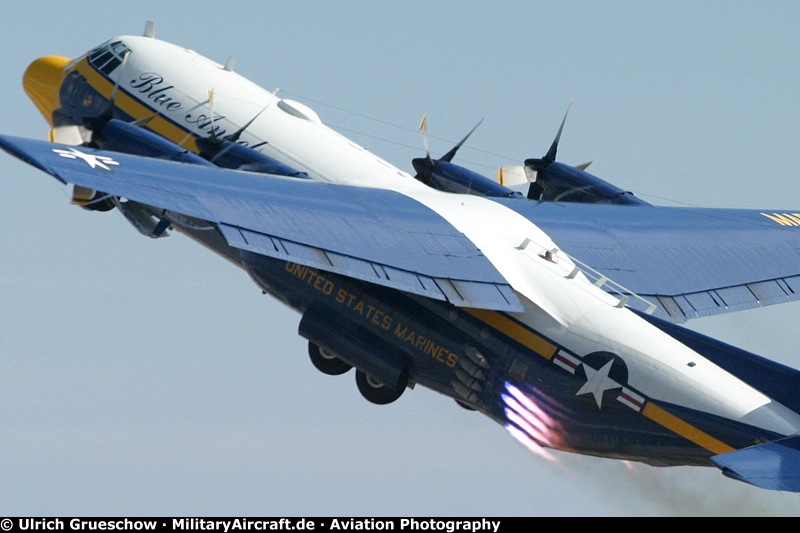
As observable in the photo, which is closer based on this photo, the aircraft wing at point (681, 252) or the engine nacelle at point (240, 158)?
the aircraft wing at point (681, 252)

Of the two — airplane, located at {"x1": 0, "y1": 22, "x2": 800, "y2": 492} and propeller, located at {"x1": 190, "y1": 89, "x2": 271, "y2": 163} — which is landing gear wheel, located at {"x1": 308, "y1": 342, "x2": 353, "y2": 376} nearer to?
airplane, located at {"x1": 0, "y1": 22, "x2": 800, "y2": 492}

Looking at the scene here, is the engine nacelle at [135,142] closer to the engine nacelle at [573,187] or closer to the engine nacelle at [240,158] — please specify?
the engine nacelle at [240,158]

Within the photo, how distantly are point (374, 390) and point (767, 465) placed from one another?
9.86m

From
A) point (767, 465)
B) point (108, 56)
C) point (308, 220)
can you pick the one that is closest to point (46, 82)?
point (108, 56)

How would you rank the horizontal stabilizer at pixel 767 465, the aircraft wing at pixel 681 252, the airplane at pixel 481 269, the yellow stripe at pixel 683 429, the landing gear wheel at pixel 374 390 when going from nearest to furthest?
the horizontal stabilizer at pixel 767 465, the yellow stripe at pixel 683 429, the airplane at pixel 481 269, the landing gear wheel at pixel 374 390, the aircraft wing at pixel 681 252

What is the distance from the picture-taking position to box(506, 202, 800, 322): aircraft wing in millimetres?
32344

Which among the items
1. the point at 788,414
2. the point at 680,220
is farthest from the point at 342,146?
the point at 788,414

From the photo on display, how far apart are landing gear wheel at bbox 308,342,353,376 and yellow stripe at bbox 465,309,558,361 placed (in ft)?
15.2

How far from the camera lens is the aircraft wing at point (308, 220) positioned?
26.5 m

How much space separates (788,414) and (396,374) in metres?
7.78

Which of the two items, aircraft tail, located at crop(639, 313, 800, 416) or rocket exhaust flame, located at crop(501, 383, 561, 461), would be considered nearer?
aircraft tail, located at crop(639, 313, 800, 416)

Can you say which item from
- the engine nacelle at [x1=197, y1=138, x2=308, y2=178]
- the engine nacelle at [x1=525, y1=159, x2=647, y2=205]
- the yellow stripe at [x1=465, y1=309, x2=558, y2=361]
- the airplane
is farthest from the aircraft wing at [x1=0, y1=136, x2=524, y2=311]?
the engine nacelle at [x1=525, y1=159, x2=647, y2=205]

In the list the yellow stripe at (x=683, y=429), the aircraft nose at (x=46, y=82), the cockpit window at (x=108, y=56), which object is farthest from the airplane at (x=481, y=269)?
the aircraft nose at (x=46, y=82)

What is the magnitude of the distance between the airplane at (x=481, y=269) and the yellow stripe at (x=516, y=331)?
1.3 inches
